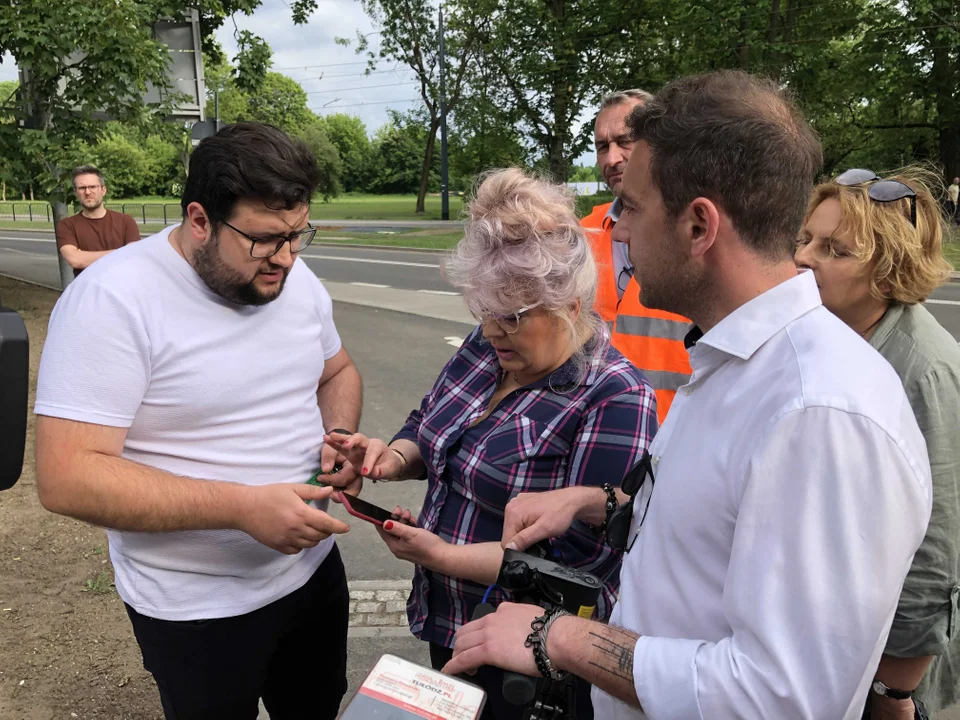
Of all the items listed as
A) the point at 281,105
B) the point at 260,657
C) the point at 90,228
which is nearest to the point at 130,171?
the point at 281,105

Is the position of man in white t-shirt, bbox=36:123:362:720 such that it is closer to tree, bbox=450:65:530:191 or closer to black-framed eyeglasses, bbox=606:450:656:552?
black-framed eyeglasses, bbox=606:450:656:552

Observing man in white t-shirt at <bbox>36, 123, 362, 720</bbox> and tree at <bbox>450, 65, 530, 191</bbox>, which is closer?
man in white t-shirt at <bbox>36, 123, 362, 720</bbox>

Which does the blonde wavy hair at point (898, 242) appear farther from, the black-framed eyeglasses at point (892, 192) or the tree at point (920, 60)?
the tree at point (920, 60)

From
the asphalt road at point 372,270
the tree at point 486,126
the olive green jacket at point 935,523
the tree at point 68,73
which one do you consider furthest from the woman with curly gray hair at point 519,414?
the tree at point 486,126

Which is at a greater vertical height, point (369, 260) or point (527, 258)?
point (527, 258)

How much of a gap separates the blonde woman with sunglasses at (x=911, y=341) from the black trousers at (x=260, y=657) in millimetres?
1590

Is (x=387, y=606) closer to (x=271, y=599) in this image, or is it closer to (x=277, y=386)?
(x=271, y=599)

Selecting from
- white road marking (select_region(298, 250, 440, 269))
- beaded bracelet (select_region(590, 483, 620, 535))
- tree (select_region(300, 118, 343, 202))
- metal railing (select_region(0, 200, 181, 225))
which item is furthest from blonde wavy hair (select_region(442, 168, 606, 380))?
metal railing (select_region(0, 200, 181, 225))

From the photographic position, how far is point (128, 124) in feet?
27.6

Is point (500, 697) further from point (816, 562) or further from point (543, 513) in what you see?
point (816, 562)

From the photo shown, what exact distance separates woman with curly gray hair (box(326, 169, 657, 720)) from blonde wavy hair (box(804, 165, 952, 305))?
0.72 meters

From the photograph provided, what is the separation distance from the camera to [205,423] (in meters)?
1.89

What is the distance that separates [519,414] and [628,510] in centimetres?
47

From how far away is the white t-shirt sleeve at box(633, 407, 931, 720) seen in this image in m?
0.94
